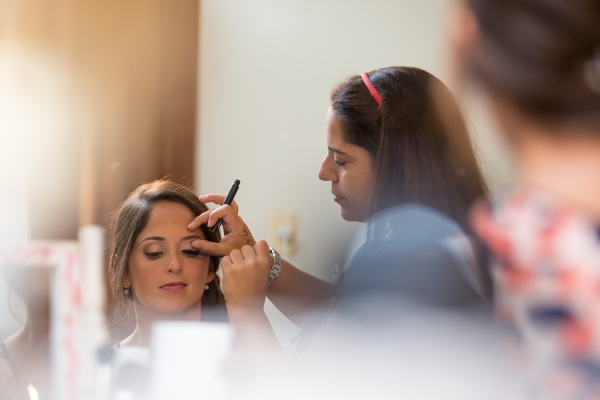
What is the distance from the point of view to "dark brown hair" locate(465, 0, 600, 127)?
0.22 meters

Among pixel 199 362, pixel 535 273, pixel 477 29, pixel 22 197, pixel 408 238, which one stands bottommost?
pixel 199 362

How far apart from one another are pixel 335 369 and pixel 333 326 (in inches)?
2.2

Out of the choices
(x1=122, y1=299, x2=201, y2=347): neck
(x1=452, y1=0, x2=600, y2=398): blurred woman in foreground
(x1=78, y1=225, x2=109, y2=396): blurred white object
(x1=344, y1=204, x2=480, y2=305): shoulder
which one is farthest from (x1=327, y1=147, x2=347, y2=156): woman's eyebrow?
(x1=78, y1=225, x2=109, y2=396): blurred white object

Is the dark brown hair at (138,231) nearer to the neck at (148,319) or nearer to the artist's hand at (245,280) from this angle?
the neck at (148,319)

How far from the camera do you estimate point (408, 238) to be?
63cm

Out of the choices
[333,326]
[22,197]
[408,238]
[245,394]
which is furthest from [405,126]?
[22,197]

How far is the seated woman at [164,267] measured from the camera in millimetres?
837

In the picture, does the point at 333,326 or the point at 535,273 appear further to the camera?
the point at 333,326

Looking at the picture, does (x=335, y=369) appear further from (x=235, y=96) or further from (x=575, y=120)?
(x=235, y=96)

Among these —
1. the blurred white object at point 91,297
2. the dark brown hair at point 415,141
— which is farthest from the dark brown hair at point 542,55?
the blurred white object at point 91,297

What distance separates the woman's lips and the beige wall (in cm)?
21

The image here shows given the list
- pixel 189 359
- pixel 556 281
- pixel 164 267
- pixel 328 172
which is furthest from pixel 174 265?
pixel 556 281

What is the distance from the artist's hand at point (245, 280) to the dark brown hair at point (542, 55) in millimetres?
476

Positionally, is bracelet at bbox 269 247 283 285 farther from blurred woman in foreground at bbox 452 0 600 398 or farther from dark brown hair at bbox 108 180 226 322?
blurred woman in foreground at bbox 452 0 600 398
